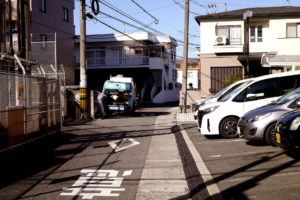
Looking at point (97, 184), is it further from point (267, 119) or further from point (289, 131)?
point (267, 119)

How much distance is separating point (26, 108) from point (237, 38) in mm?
20352

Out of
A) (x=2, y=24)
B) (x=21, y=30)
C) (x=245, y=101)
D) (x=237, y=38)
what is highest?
(x=237, y=38)

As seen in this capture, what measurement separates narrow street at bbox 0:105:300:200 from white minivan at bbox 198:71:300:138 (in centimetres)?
46

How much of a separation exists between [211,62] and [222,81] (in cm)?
172

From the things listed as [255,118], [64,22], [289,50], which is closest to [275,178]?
[255,118]

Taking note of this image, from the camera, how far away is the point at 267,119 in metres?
8.75

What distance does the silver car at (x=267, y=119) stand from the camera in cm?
866

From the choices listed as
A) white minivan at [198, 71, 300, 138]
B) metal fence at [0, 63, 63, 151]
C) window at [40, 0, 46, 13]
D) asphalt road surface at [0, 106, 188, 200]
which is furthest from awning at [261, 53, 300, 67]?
window at [40, 0, 46, 13]

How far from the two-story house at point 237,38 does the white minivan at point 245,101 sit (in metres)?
14.8

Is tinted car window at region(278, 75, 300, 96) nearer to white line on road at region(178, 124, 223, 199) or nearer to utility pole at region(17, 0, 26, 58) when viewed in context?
white line on road at region(178, 124, 223, 199)

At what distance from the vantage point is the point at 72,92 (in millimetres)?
20281

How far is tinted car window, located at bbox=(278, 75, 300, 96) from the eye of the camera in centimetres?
1112

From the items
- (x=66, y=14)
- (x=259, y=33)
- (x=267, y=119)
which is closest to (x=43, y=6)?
(x=66, y=14)

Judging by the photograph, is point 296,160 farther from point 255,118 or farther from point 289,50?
point 289,50
